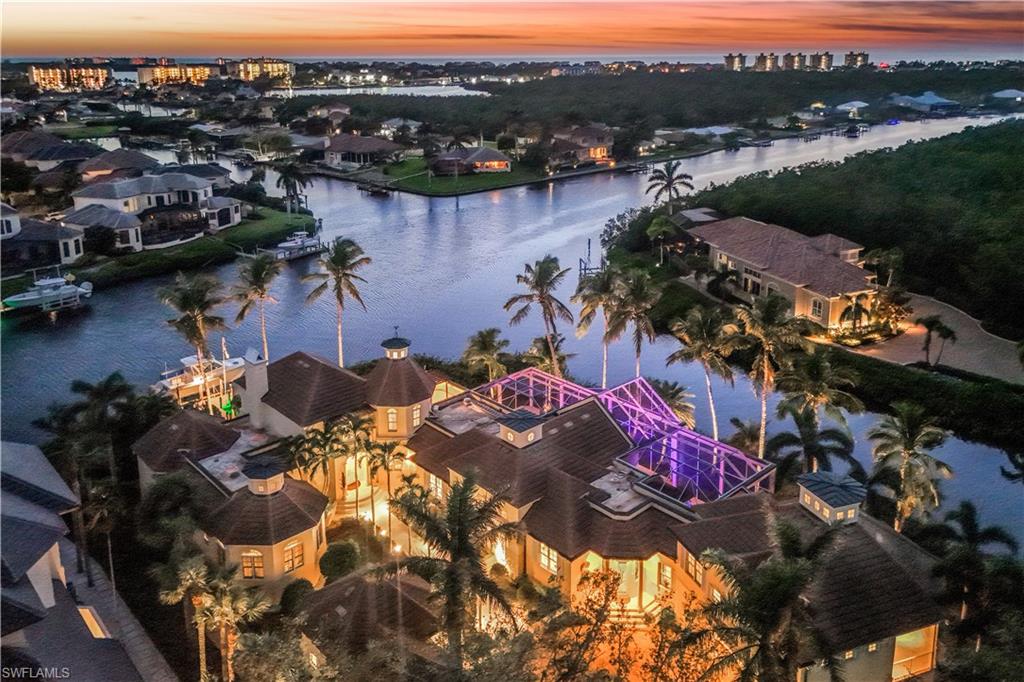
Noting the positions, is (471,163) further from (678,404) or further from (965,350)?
(678,404)

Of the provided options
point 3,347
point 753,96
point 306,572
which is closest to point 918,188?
point 306,572

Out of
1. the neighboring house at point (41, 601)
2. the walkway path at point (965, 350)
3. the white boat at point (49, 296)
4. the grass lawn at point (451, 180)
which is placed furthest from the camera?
the grass lawn at point (451, 180)

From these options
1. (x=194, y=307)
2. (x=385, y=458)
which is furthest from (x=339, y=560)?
(x=194, y=307)

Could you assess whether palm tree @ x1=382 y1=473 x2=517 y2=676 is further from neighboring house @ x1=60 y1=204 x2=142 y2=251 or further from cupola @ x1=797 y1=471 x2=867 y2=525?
neighboring house @ x1=60 y1=204 x2=142 y2=251

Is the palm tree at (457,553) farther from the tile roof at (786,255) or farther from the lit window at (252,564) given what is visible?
the tile roof at (786,255)

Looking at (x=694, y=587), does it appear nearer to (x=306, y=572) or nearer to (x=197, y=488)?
(x=306, y=572)

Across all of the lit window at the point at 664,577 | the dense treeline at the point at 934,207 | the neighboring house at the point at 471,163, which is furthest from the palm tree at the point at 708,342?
the neighboring house at the point at 471,163
